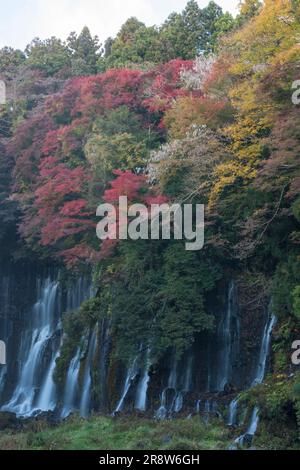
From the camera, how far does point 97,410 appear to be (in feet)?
76.3

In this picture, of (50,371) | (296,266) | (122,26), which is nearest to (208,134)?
(296,266)

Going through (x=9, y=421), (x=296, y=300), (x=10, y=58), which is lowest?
(x=9, y=421)

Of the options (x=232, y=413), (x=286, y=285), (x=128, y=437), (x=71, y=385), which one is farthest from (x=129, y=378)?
(x=286, y=285)

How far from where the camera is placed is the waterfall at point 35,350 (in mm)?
26953

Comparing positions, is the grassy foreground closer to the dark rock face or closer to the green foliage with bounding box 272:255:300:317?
the dark rock face

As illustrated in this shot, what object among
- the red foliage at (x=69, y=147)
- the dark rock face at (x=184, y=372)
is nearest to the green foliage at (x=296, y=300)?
the dark rock face at (x=184, y=372)

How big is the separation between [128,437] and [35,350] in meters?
12.2

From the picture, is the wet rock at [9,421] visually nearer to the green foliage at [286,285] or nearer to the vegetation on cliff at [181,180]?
the vegetation on cliff at [181,180]

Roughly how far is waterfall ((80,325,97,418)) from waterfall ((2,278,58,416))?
188 centimetres

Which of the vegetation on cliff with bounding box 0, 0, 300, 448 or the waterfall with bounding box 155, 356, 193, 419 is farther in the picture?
the waterfall with bounding box 155, 356, 193, 419

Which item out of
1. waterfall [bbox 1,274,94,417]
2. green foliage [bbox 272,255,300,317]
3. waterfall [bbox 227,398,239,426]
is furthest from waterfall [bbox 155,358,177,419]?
waterfall [bbox 1,274,94,417]

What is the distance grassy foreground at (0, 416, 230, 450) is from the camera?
16.5 meters

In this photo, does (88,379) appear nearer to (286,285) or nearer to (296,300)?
(286,285)

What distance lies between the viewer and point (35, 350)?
29.2 meters
